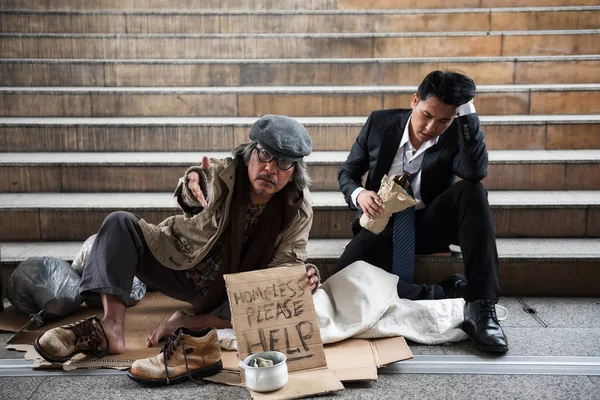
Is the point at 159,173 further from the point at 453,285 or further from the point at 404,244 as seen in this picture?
the point at 453,285

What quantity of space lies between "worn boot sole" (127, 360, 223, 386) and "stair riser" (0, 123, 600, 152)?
2.09m

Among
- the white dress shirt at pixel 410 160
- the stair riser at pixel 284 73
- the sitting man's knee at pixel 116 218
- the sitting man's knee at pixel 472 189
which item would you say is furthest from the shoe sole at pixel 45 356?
the stair riser at pixel 284 73

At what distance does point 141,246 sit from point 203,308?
15.9 inches

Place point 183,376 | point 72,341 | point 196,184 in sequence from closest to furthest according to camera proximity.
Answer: point 183,376
point 72,341
point 196,184

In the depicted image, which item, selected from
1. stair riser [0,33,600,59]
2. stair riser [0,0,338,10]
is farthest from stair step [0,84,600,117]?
stair riser [0,0,338,10]

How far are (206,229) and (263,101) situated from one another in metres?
2.03

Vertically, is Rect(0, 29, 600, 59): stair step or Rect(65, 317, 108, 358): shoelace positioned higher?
Rect(0, 29, 600, 59): stair step

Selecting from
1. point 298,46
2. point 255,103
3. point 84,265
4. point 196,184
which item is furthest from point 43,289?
point 298,46

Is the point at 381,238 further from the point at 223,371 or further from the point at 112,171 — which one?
the point at 112,171

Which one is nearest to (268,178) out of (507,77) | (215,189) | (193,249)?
(215,189)

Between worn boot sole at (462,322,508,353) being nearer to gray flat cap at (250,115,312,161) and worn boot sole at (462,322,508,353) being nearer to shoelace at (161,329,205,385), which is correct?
gray flat cap at (250,115,312,161)

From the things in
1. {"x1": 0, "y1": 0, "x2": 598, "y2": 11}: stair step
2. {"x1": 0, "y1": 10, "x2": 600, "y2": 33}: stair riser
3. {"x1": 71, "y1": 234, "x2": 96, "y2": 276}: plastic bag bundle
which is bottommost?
{"x1": 71, "y1": 234, "x2": 96, "y2": 276}: plastic bag bundle

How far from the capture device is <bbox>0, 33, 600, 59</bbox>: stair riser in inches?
197

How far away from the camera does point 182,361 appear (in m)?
2.38
